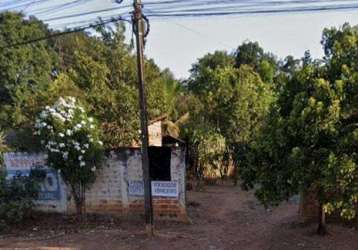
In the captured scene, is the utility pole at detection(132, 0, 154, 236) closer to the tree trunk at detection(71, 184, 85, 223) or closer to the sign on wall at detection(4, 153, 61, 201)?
the tree trunk at detection(71, 184, 85, 223)

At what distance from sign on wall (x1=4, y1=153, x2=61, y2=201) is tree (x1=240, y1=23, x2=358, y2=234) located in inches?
226

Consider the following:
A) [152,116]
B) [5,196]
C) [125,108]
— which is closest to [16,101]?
[152,116]

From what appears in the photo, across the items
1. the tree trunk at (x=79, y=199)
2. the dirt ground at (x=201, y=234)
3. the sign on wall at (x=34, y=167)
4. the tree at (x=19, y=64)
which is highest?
the tree at (x=19, y=64)

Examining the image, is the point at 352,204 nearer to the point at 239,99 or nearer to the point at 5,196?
the point at 5,196

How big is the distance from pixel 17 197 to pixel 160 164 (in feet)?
11.4

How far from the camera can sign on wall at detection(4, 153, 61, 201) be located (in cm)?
1144

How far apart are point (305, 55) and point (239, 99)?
10.7 meters

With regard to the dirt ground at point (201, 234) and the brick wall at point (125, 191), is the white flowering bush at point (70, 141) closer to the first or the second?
the brick wall at point (125, 191)

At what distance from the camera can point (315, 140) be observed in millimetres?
6883

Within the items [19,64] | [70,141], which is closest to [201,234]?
[70,141]

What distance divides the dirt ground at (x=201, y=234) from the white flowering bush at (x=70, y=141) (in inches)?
50.2

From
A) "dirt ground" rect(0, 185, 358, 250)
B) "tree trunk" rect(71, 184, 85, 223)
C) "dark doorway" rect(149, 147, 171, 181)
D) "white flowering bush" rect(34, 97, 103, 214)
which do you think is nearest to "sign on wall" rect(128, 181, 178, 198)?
"dark doorway" rect(149, 147, 171, 181)

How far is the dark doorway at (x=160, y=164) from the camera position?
10492 millimetres

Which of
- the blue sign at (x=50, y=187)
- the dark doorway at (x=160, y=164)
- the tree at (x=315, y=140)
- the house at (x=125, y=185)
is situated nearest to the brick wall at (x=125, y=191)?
the house at (x=125, y=185)
